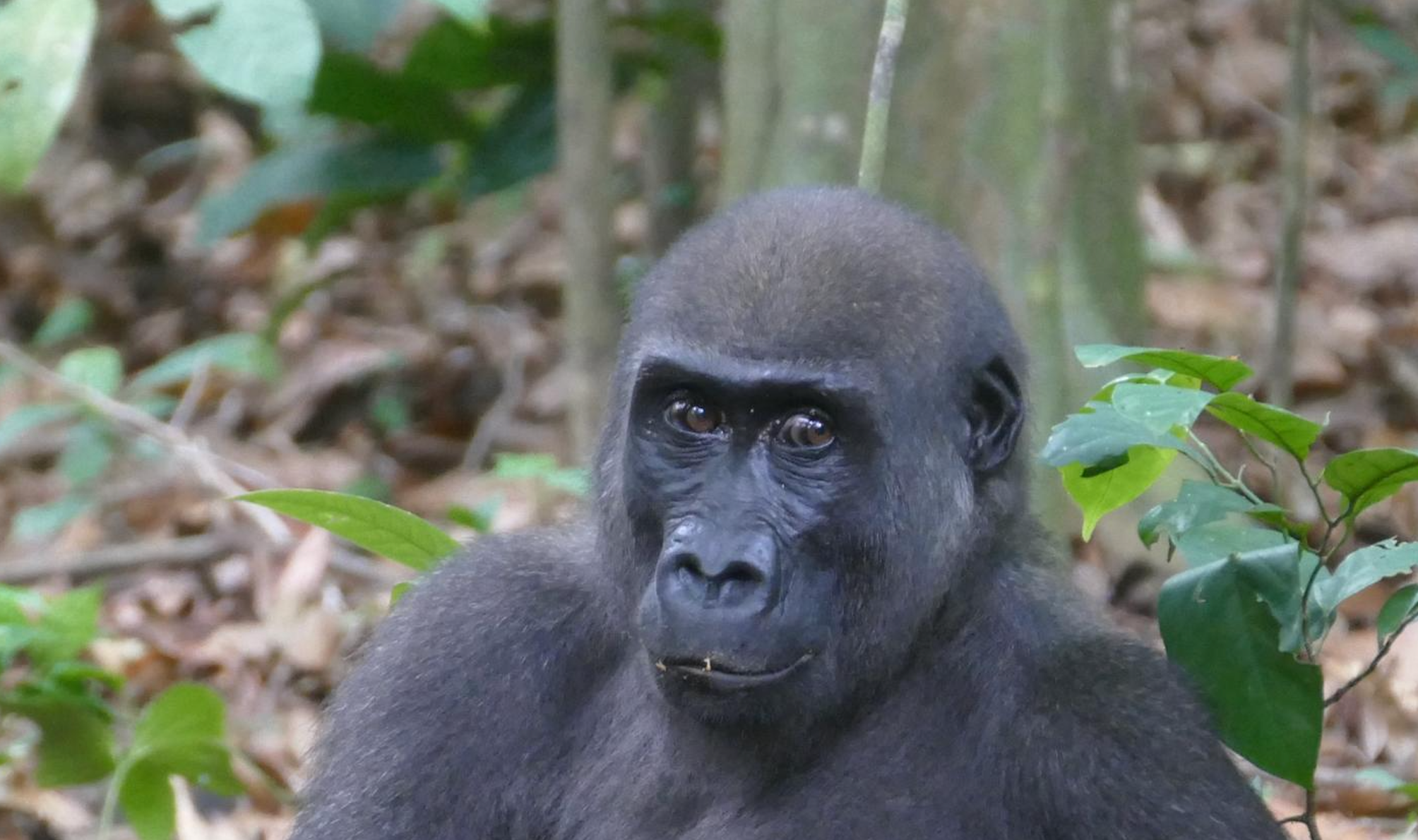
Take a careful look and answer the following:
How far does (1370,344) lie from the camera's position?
8195 millimetres

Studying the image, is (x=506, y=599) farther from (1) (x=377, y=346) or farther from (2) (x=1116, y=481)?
(1) (x=377, y=346)

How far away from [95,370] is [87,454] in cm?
41

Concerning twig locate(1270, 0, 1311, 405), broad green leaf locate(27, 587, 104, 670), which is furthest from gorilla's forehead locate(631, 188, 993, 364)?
twig locate(1270, 0, 1311, 405)

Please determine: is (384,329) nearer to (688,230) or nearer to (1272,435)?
(688,230)

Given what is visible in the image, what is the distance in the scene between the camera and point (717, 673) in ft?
10.7

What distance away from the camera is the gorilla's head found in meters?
3.35

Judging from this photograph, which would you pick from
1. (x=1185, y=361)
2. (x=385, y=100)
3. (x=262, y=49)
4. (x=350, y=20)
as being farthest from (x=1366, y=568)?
(x=385, y=100)

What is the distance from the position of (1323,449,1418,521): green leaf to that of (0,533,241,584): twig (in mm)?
4804

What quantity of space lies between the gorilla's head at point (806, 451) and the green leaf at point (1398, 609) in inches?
28.6

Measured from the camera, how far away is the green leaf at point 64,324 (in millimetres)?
9453

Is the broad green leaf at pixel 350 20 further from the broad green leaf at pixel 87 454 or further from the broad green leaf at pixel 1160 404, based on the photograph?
the broad green leaf at pixel 1160 404

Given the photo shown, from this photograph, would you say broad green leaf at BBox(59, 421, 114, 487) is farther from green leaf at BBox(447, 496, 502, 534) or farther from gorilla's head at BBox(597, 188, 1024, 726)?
gorilla's head at BBox(597, 188, 1024, 726)

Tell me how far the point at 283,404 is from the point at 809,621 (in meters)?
6.13

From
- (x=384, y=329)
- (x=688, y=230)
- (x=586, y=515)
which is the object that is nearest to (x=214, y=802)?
(x=586, y=515)
